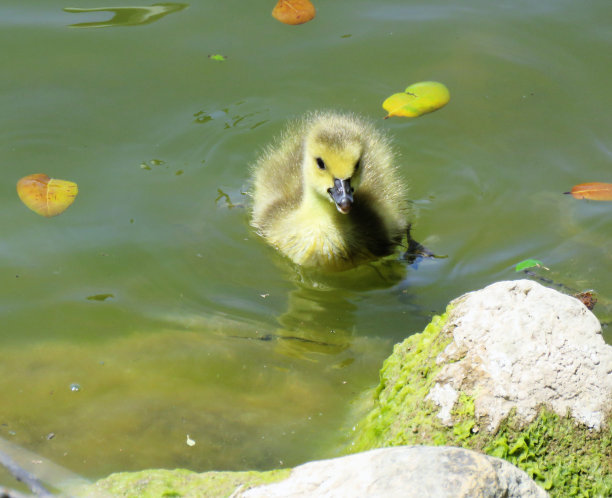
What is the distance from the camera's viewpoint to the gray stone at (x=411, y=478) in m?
2.02

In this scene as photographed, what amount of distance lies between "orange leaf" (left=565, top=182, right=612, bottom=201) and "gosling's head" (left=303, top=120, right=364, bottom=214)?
1.64 metres

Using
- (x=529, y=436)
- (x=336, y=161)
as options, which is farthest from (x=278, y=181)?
(x=529, y=436)

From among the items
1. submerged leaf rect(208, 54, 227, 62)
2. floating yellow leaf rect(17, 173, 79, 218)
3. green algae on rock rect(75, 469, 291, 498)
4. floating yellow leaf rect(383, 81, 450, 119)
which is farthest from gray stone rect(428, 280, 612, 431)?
submerged leaf rect(208, 54, 227, 62)

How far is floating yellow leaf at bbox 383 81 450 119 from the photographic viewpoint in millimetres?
6008

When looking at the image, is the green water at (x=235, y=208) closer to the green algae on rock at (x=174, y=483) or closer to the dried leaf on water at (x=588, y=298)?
the dried leaf on water at (x=588, y=298)

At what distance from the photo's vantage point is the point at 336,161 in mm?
4305

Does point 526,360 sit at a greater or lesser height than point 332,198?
greater

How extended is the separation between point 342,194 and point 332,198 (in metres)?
0.16

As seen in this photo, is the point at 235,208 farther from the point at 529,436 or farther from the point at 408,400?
the point at 529,436

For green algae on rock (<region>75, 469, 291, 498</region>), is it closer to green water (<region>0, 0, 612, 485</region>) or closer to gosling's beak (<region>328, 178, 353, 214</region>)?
green water (<region>0, 0, 612, 485</region>)

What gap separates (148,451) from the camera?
9.96 feet

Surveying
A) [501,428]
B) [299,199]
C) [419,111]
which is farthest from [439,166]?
[501,428]

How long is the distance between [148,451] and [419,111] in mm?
3821

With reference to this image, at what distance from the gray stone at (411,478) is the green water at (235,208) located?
78cm
